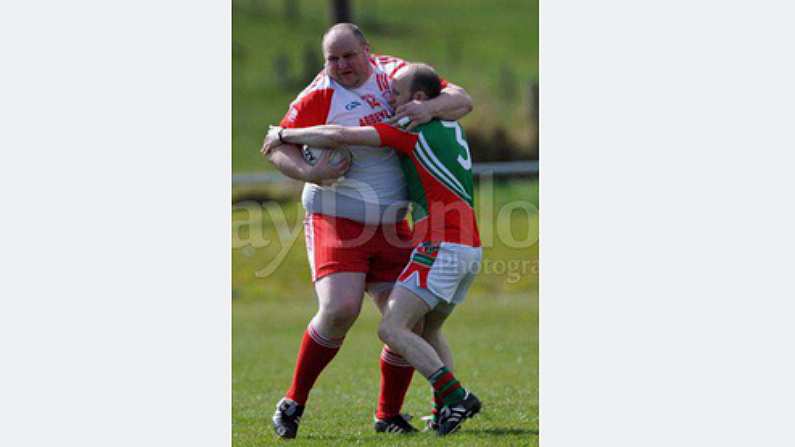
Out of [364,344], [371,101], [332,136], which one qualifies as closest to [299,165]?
[332,136]

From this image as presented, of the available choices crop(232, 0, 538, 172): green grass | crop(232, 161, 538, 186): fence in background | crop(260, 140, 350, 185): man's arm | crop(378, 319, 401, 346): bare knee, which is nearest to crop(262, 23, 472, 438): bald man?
crop(260, 140, 350, 185): man's arm

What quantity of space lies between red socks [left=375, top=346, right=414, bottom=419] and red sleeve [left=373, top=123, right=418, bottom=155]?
3.79 feet

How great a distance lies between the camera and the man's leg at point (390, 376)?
5.62 meters

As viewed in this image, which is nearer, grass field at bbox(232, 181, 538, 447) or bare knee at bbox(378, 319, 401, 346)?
bare knee at bbox(378, 319, 401, 346)

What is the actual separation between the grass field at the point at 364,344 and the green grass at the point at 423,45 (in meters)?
2.54

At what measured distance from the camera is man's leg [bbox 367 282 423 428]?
562cm

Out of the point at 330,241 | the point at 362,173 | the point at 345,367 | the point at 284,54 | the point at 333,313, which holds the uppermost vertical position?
the point at 284,54

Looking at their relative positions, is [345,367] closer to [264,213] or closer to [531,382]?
[531,382]

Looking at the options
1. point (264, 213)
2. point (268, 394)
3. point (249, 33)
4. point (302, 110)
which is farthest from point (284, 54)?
point (302, 110)

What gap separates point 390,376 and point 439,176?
1.13 m

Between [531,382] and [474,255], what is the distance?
2196mm

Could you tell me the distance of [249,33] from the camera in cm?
1825

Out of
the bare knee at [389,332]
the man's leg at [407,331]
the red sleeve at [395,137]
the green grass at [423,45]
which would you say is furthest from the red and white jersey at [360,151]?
the green grass at [423,45]

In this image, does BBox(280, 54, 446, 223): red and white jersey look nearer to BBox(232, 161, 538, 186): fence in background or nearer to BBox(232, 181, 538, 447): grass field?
BBox(232, 181, 538, 447): grass field
